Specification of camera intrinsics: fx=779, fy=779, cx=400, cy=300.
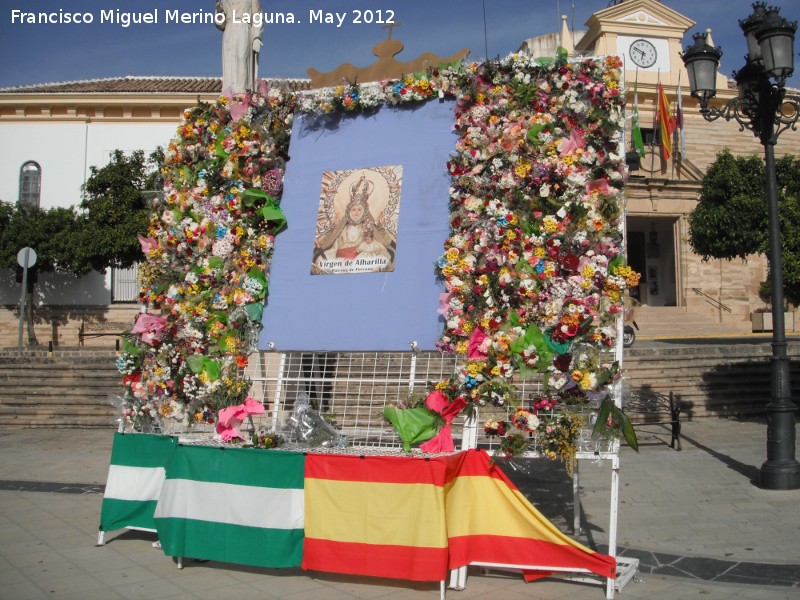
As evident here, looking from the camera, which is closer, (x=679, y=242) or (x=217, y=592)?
(x=217, y=592)

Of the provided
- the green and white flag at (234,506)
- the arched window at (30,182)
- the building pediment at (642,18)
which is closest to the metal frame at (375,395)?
the green and white flag at (234,506)

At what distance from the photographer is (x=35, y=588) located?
546cm

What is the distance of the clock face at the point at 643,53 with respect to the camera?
29.9 m

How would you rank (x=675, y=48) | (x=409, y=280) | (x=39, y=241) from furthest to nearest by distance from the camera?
(x=675, y=48)
(x=39, y=241)
(x=409, y=280)

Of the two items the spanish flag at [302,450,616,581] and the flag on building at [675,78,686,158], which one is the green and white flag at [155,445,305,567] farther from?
the flag on building at [675,78,686,158]

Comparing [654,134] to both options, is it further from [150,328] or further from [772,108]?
[150,328]

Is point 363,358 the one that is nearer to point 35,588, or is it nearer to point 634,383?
A: point 35,588

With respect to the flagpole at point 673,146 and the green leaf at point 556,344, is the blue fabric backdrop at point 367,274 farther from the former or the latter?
the flagpole at point 673,146

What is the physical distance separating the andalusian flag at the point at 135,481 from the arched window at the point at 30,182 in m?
27.4

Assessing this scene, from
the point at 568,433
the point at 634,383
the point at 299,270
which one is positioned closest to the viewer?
the point at 568,433

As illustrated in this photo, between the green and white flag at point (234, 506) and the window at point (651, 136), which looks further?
the window at point (651, 136)

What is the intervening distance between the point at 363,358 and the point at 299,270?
926 millimetres

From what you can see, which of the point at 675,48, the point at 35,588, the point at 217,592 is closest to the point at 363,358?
the point at 217,592

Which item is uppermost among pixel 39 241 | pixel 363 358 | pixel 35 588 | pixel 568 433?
pixel 39 241
